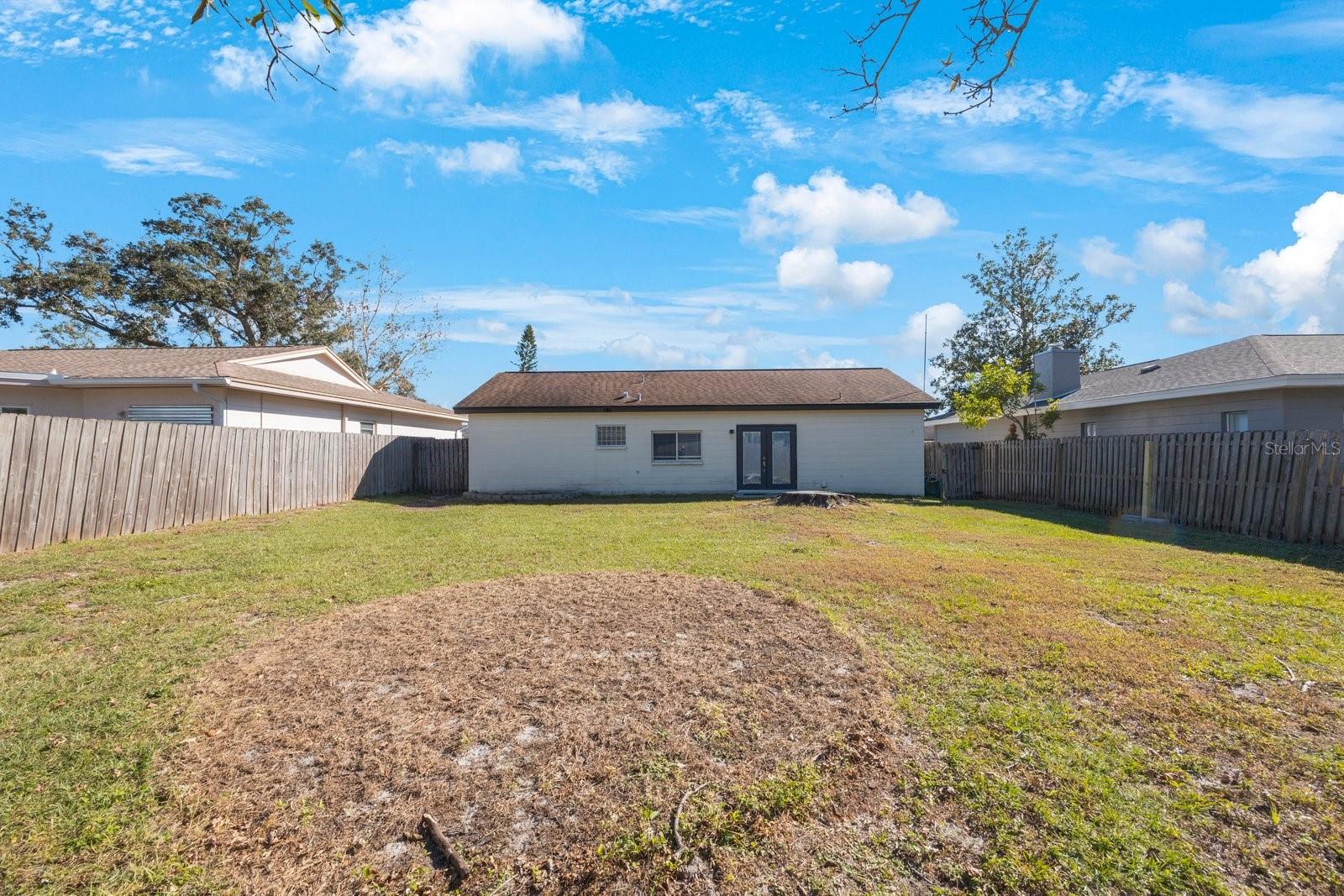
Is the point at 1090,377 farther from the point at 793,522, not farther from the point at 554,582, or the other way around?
the point at 554,582

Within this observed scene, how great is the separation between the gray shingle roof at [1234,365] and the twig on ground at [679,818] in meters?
16.0

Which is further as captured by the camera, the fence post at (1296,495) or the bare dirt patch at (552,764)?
the fence post at (1296,495)

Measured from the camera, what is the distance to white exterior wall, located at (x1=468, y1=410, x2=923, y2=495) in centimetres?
1867

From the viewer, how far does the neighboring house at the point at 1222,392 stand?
43.0 ft

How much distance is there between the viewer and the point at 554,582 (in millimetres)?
6648

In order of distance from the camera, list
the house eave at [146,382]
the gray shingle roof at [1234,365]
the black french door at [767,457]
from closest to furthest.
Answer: the gray shingle roof at [1234,365] → the house eave at [146,382] → the black french door at [767,457]

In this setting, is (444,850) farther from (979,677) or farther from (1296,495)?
(1296,495)

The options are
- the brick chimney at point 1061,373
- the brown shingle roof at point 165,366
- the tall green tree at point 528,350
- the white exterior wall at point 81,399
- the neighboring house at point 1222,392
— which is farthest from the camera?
the tall green tree at point 528,350

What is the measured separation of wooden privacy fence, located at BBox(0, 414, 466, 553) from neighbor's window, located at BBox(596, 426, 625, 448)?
6.81 metres

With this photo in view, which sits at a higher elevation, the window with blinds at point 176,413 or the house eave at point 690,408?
the house eave at point 690,408

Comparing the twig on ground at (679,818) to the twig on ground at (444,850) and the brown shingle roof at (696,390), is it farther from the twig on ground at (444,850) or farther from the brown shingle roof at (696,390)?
the brown shingle roof at (696,390)

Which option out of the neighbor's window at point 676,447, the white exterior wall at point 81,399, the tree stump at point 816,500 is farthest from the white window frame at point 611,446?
the white exterior wall at point 81,399

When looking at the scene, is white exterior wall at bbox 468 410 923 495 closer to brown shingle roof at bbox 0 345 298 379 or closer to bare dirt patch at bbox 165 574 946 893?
brown shingle roof at bbox 0 345 298 379

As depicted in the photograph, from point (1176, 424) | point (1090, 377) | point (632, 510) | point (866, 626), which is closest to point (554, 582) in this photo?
point (866, 626)
